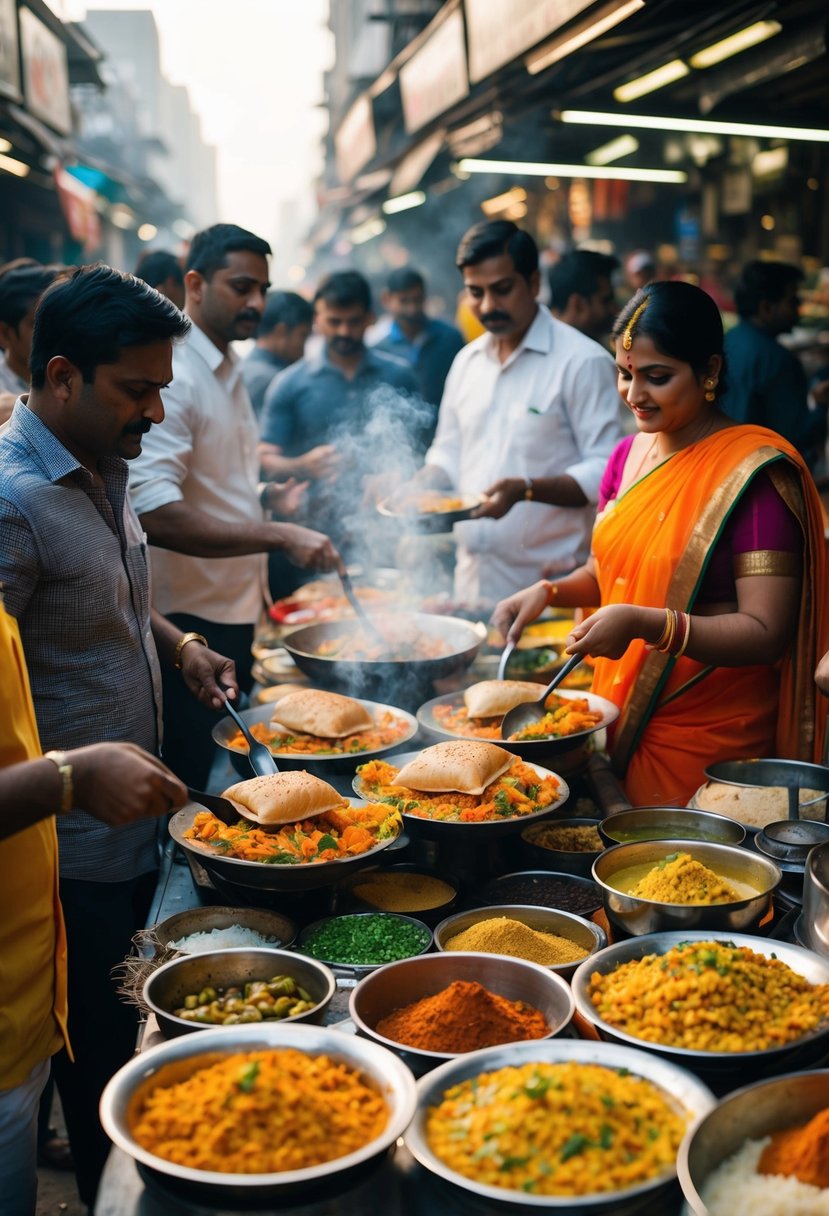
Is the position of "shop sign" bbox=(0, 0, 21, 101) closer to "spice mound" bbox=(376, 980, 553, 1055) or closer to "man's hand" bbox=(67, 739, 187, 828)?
"man's hand" bbox=(67, 739, 187, 828)

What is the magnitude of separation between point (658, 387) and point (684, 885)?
153cm

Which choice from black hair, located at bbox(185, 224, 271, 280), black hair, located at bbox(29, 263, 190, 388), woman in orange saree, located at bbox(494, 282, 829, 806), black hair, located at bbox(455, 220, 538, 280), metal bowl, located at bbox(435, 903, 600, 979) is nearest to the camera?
metal bowl, located at bbox(435, 903, 600, 979)

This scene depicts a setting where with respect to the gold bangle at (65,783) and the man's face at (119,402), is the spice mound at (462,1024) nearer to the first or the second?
the gold bangle at (65,783)

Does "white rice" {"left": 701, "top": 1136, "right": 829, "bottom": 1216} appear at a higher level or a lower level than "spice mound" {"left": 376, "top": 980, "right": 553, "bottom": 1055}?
lower

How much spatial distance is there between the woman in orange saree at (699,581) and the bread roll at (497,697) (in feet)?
0.93

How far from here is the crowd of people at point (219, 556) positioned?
2.17m

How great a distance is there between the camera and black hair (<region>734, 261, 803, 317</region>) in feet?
21.7

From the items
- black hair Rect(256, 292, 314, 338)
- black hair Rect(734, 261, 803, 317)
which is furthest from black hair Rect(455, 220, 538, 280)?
black hair Rect(256, 292, 314, 338)

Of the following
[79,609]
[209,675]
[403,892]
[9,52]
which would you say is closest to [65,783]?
[79,609]

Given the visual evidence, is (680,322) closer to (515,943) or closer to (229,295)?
(515,943)

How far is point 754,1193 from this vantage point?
148cm

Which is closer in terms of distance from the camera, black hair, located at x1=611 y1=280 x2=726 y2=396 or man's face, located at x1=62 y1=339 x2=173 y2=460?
man's face, located at x1=62 y1=339 x2=173 y2=460

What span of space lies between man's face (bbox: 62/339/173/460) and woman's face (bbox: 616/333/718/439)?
1.33 m

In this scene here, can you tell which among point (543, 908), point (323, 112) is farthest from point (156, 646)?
point (323, 112)
